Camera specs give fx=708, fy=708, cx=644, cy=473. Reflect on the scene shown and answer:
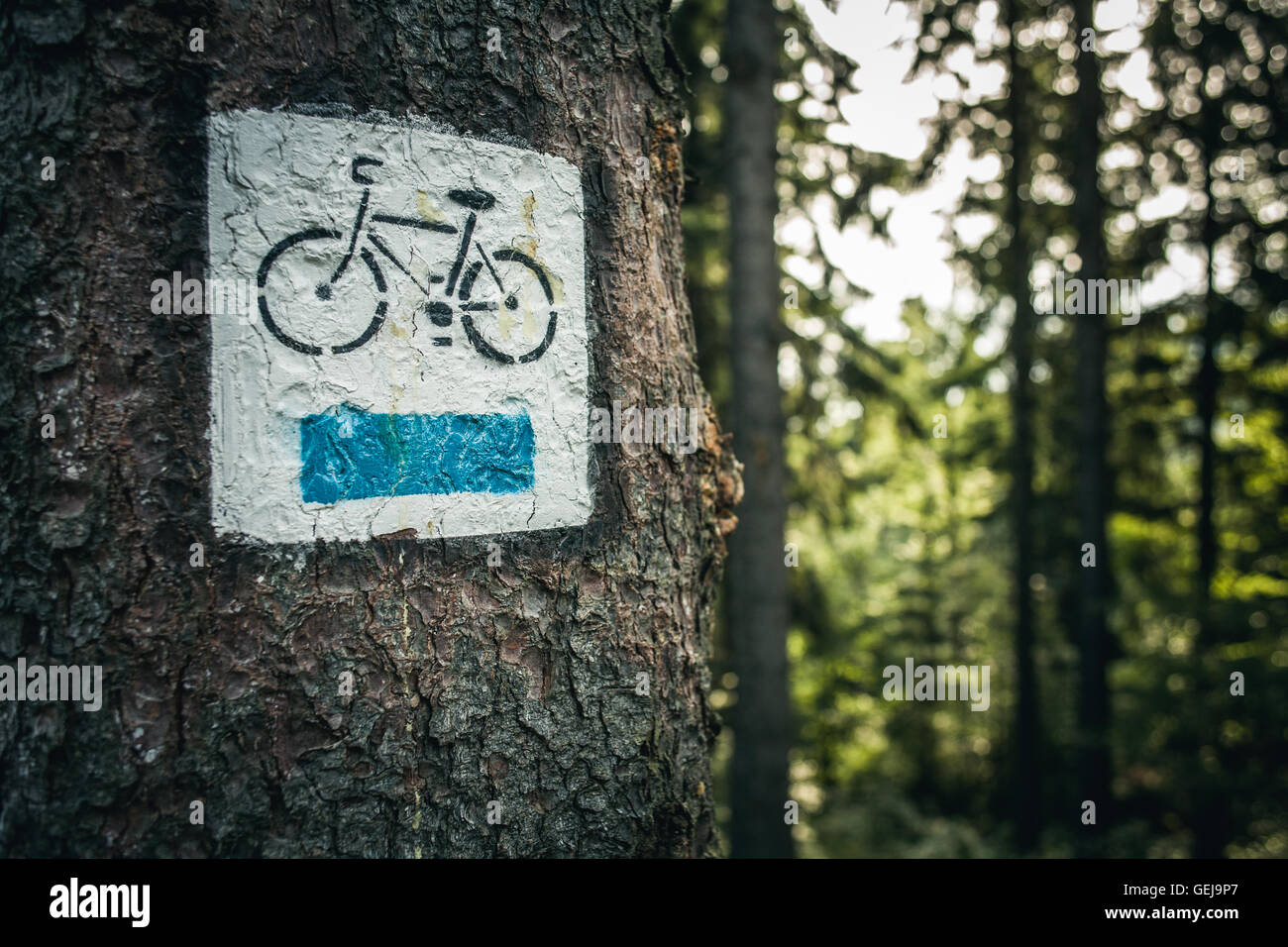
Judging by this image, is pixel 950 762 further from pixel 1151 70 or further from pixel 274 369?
pixel 274 369

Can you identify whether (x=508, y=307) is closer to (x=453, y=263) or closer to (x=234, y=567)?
(x=453, y=263)

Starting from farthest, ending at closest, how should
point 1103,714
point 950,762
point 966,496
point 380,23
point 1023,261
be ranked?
point 966,496, point 950,762, point 1023,261, point 1103,714, point 380,23

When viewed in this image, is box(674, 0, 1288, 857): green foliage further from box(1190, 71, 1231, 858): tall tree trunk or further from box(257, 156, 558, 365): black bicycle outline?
box(257, 156, 558, 365): black bicycle outline

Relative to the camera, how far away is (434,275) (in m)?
1.35

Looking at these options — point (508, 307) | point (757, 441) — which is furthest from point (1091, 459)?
point (508, 307)

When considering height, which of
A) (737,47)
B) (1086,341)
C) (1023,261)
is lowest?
(1086,341)

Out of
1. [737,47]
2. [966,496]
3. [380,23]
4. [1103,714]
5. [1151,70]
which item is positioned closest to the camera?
[380,23]

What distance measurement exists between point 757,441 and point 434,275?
16.3ft

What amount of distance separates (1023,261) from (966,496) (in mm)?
6610

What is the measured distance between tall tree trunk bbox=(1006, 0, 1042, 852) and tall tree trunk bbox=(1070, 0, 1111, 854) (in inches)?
35.5

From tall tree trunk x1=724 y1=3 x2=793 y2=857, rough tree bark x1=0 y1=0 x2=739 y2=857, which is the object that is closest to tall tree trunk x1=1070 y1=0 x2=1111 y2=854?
tall tree trunk x1=724 y1=3 x2=793 y2=857

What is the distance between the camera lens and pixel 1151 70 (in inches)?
333

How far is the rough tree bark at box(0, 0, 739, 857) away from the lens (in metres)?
1.19
